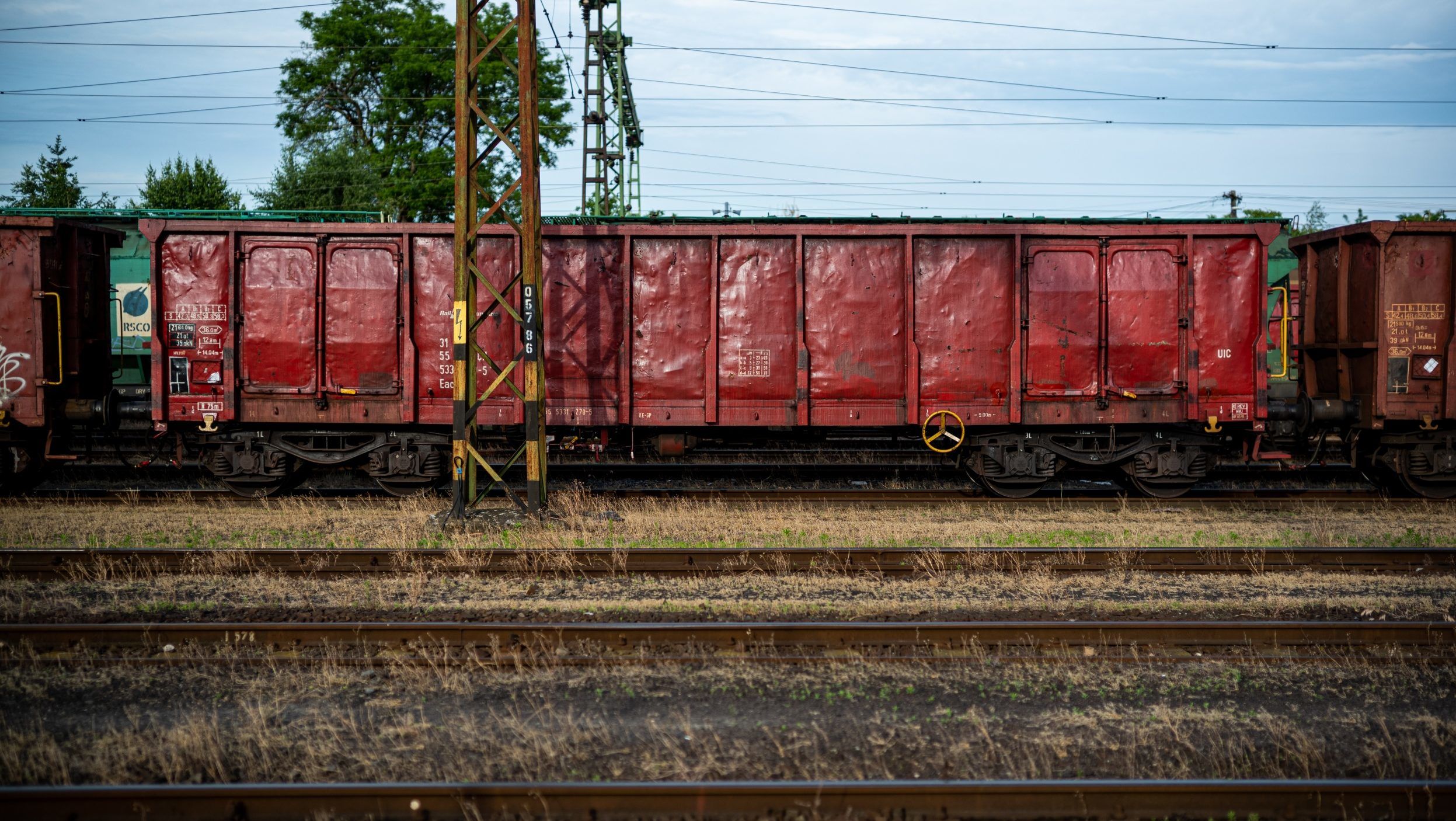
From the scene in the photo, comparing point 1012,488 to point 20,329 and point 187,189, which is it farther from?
point 187,189

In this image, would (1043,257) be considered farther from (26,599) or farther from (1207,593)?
(26,599)

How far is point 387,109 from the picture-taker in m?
33.0

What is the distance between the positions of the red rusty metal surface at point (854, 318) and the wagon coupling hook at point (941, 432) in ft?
1.71

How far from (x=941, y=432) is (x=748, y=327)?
9.50 ft

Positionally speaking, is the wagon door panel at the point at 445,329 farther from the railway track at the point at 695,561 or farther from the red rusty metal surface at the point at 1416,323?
the red rusty metal surface at the point at 1416,323

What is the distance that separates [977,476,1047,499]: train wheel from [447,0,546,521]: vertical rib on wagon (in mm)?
5952

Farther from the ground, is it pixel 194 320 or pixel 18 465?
pixel 194 320

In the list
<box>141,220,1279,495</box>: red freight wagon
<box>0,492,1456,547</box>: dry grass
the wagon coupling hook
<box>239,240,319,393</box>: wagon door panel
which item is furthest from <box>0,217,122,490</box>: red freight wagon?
the wagon coupling hook

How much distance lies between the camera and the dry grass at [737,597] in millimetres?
7301

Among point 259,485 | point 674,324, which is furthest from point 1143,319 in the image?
point 259,485

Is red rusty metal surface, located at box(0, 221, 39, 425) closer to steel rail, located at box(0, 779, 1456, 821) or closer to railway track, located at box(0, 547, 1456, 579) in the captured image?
railway track, located at box(0, 547, 1456, 579)

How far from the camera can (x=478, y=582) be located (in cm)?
822

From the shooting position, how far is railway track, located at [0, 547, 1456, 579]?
28.1 feet

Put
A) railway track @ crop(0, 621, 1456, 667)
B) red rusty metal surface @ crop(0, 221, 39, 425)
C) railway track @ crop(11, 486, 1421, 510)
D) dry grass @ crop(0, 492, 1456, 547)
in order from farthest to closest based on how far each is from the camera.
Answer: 1. railway track @ crop(11, 486, 1421, 510)
2. red rusty metal surface @ crop(0, 221, 39, 425)
3. dry grass @ crop(0, 492, 1456, 547)
4. railway track @ crop(0, 621, 1456, 667)
